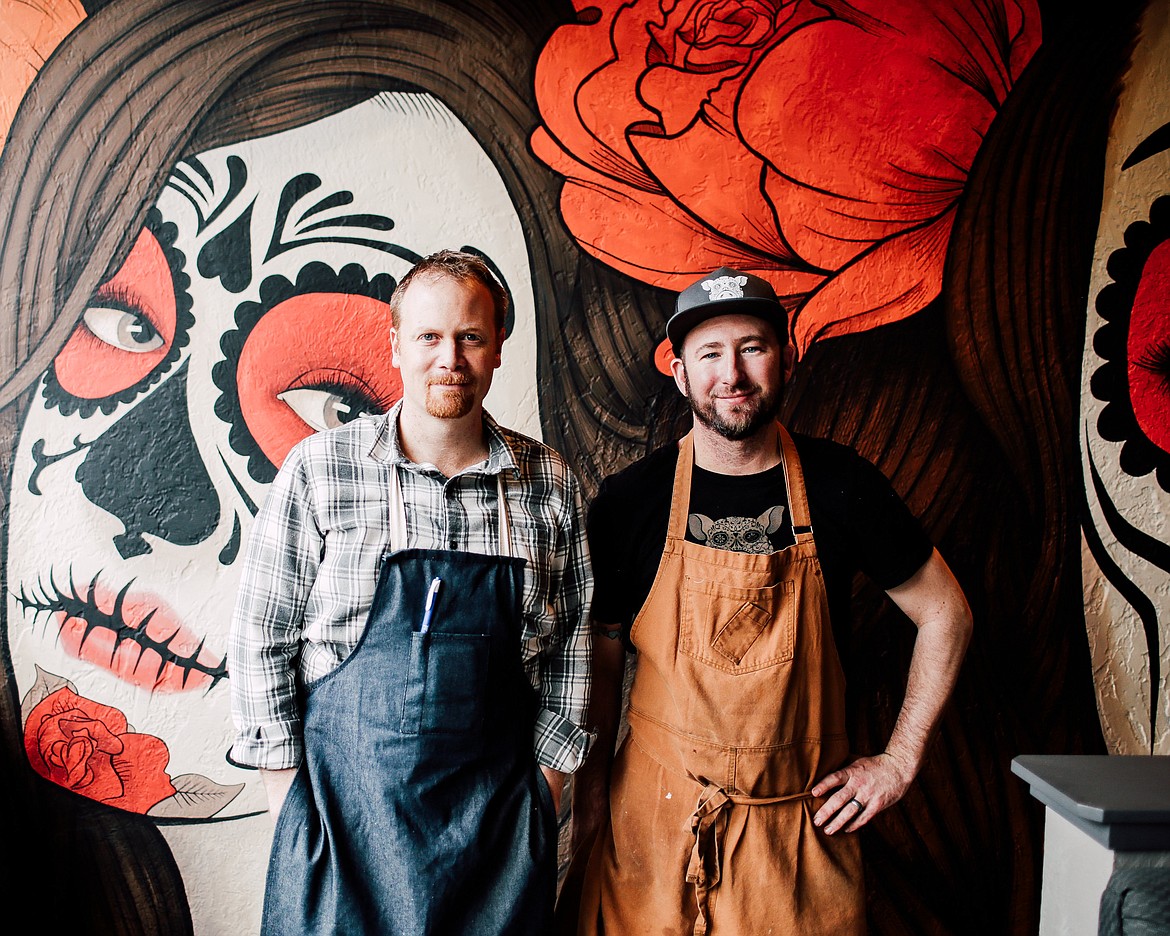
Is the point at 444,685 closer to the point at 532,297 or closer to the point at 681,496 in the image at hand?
the point at 681,496

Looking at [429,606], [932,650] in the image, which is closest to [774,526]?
[932,650]

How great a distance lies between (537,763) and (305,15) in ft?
6.61

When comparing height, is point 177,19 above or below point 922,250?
above

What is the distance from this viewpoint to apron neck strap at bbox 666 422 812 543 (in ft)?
5.48

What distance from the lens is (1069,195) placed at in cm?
223

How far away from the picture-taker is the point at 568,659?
1657mm

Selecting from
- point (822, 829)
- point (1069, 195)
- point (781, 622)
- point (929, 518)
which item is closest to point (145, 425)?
point (781, 622)

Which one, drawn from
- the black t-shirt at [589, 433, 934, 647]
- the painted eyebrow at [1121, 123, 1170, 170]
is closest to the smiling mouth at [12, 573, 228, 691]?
the black t-shirt at [589, 433, 934, 647]

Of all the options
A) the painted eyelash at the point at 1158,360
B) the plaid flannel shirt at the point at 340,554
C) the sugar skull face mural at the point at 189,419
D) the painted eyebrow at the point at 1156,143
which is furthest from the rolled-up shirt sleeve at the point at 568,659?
the painted eyebrow at the point at 1156,143

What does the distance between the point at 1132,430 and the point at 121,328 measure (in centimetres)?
283

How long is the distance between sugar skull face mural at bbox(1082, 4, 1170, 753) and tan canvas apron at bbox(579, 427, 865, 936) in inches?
43.0

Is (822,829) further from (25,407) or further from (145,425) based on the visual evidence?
(25,407)

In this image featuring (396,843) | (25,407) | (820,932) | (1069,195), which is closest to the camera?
(396,843)

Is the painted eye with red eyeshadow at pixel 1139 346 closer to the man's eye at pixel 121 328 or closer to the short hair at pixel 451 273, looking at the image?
the short hair at pixel 451 273
